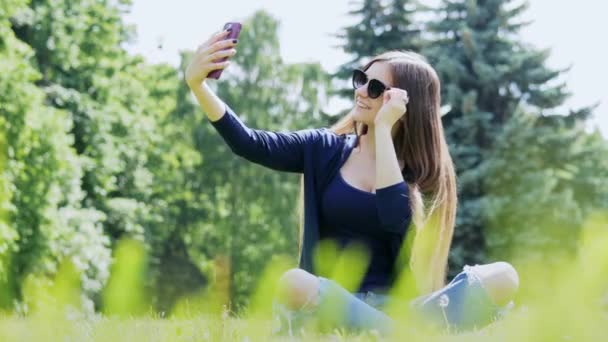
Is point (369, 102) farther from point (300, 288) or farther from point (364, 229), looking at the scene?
point (300, 288)

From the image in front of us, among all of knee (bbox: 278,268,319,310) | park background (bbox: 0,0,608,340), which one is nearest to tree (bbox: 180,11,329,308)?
park background (bbox: 0,0,608,340)

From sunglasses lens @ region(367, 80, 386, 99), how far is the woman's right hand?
0.84 metres

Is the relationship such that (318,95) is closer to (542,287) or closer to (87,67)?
(87,67)

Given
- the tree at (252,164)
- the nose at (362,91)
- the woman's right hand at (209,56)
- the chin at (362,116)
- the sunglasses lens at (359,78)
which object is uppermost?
the woman's right hand at (209,56)

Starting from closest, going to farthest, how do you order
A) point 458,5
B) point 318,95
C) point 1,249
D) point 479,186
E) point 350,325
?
point 350,325 → point 1,249 → point 479,186 → point 458,5 → point 318,95

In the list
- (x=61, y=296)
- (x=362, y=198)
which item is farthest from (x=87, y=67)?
(x=61, y=296)

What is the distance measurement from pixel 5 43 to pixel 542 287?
15.2 meters

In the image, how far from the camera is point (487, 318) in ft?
12.1

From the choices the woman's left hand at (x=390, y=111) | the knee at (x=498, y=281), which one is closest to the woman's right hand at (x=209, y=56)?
the woman's left hand at (x=390, y=111)

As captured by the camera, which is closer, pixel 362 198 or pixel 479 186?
pixel 362 198

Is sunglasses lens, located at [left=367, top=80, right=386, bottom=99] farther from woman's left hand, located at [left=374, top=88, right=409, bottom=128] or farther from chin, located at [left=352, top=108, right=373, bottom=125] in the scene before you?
woman's left hand, located at [left=374, top=88, right=409, bottom=128]

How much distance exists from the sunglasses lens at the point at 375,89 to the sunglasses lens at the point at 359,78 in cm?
10

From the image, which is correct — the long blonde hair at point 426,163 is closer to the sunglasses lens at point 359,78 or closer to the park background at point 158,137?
the sunglasses lens at point 359,78

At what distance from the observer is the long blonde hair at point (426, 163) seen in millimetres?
4227
